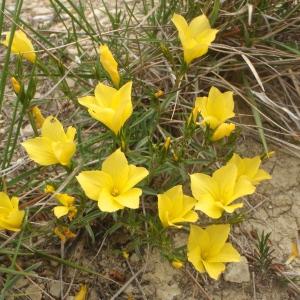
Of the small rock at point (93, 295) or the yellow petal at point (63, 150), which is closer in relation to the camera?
the yellow petal at point (63, 150)

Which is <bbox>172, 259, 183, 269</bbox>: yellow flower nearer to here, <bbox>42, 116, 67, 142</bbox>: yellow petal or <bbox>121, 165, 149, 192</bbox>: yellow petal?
<bbox>121, 165, 149, 192</bbox>: yellow petal

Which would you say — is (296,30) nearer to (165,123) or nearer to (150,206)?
(165,123)

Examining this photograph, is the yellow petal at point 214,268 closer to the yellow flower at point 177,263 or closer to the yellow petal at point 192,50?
the yellow flower at point 177,263

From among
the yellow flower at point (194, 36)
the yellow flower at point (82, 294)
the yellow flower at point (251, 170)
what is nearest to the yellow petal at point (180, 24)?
A: the yellow flower at point (194, 36)

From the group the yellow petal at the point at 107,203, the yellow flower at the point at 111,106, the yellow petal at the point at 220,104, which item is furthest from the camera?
the yellow petal at the point at 220,104

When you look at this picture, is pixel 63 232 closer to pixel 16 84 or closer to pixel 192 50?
pixel 16 84

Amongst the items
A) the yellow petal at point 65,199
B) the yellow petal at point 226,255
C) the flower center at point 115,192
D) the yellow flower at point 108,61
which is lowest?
the yellow petal at point 226,255
